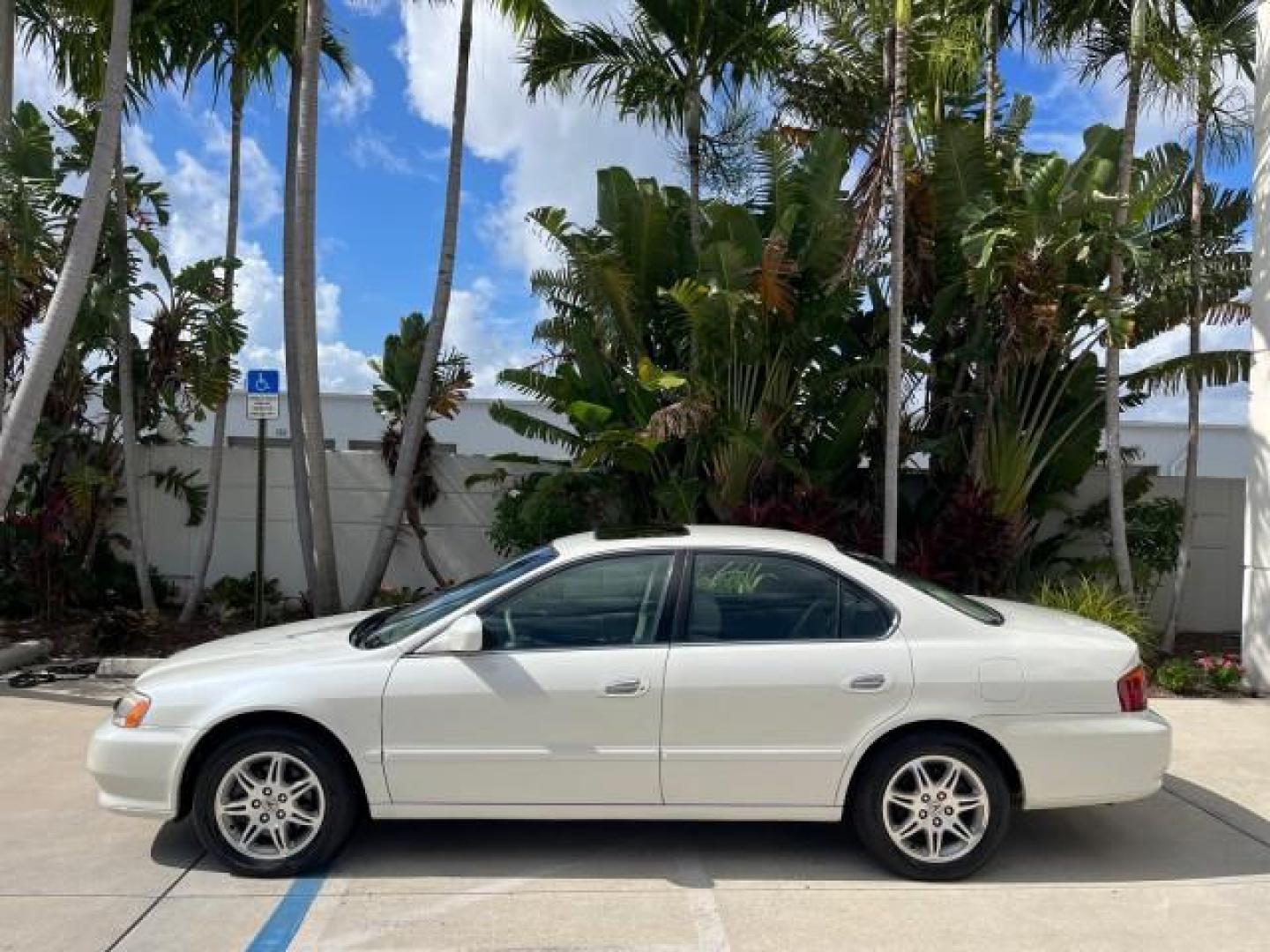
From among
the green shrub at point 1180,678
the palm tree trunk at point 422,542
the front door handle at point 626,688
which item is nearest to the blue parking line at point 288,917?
the front door handle at point 626,688

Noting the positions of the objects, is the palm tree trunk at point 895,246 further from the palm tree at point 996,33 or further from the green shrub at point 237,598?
the green shrub at point 237,598

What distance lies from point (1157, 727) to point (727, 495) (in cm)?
584

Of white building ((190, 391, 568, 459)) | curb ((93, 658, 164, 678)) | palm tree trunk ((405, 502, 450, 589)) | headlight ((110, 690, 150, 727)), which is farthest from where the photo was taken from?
white building ((190, 391, 568, 459))

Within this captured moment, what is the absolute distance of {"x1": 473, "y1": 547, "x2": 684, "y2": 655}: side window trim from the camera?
15.0 ft

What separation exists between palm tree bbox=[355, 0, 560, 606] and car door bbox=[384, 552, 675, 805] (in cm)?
575

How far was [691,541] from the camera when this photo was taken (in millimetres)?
4844

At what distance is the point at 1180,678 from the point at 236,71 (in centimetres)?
1029

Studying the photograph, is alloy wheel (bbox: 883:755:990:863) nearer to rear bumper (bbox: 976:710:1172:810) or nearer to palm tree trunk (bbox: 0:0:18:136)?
rear bumper (bbox: 976:710:1172:810)

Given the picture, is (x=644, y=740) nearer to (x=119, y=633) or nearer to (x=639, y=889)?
(x=639, y=889)

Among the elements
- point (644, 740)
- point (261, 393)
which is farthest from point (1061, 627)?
point (261, 393)

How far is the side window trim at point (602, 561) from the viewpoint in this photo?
456 cm

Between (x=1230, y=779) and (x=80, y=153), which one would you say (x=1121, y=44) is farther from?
(x=80, y=153)

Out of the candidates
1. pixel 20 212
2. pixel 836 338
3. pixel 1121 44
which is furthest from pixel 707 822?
pixel 1121 44

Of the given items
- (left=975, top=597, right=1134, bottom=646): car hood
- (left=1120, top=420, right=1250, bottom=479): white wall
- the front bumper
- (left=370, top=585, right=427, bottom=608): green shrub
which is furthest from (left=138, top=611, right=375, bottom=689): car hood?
(left=1120, top=420, right=1250, bottom=479): white wall
